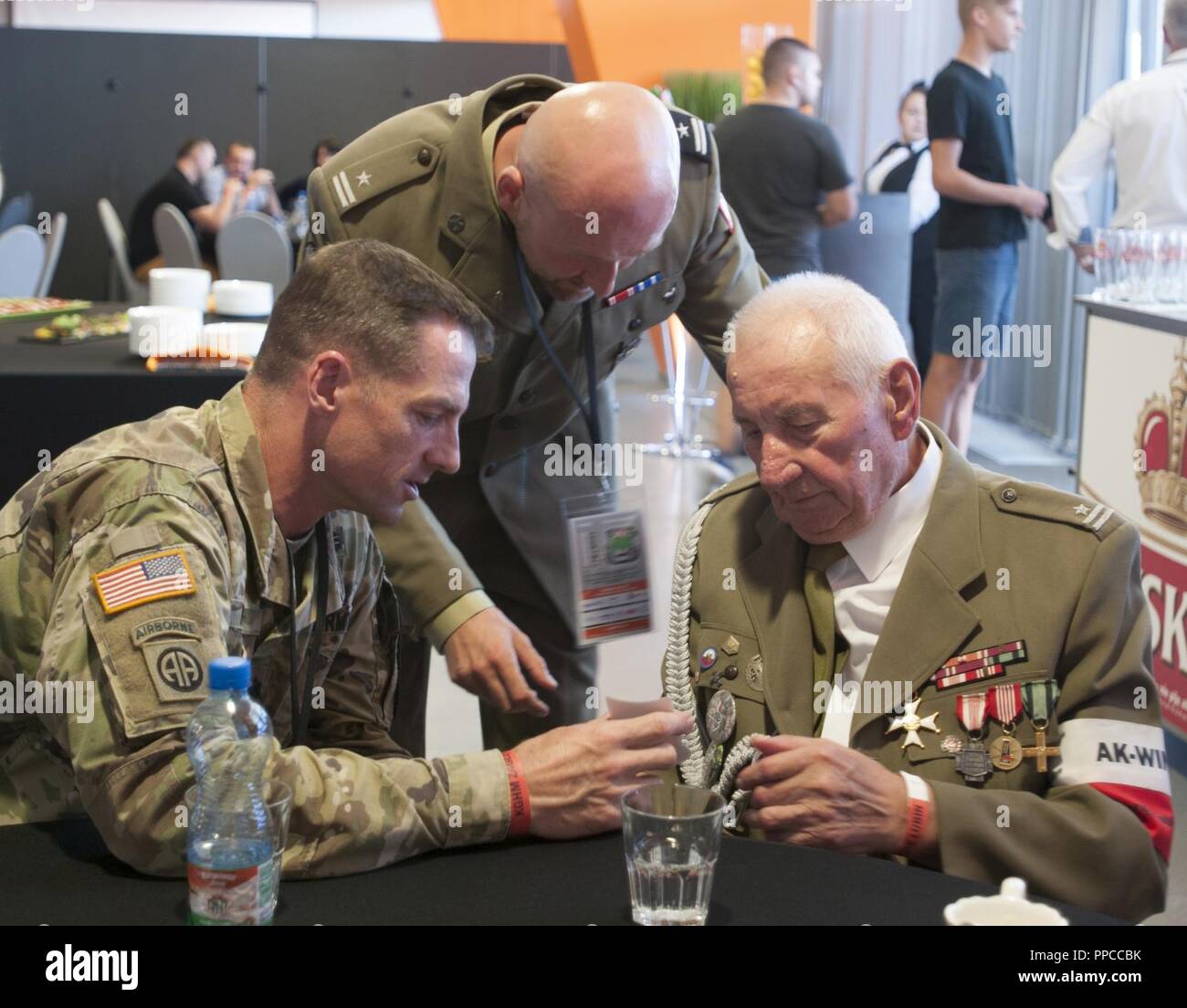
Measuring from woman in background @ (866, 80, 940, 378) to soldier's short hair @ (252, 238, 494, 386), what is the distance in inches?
250

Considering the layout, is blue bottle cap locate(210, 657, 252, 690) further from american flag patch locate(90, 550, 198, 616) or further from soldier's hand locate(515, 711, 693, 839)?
soldier's hand locate(515, 711, 693, 839)

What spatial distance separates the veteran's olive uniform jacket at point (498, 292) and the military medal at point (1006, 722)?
83 cm

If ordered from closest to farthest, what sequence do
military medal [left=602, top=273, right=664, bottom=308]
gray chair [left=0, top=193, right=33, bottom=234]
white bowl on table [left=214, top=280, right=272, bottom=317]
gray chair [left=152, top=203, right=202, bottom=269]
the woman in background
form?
military medal [left=602, top=273, right=664, bottom=308], white bowl on table [left=214, top=280, right=272, bottom=317], the woman in background, gray chair [left=152, top=203, right=202, bottom=269], gray chair [left=0, top=193, right=33, bottom=234]

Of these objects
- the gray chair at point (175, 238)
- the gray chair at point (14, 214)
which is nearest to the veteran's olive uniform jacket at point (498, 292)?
the gray chair at point (175, 238)

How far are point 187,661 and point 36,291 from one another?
629cm

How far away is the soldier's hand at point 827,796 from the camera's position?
1.62m

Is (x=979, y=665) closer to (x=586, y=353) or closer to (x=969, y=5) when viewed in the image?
(x=586, y=353)

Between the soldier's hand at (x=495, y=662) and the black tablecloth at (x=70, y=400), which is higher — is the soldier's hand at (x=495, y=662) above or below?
below

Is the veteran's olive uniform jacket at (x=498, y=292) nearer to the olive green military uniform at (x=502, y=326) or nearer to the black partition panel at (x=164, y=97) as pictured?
the olive green military uniform at (x=502, y=326)

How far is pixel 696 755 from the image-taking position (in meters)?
1.89

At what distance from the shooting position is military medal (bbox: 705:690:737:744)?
74.7 inches

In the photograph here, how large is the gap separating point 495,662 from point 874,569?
1.89 ft

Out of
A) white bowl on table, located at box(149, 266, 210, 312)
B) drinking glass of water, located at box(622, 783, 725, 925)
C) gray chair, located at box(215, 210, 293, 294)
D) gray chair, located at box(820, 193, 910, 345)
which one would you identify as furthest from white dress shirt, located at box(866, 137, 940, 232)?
drinking glass of water, located at box(622, 783, 725, 925)

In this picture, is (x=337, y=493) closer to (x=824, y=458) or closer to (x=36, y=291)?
(x=824, y=458)
